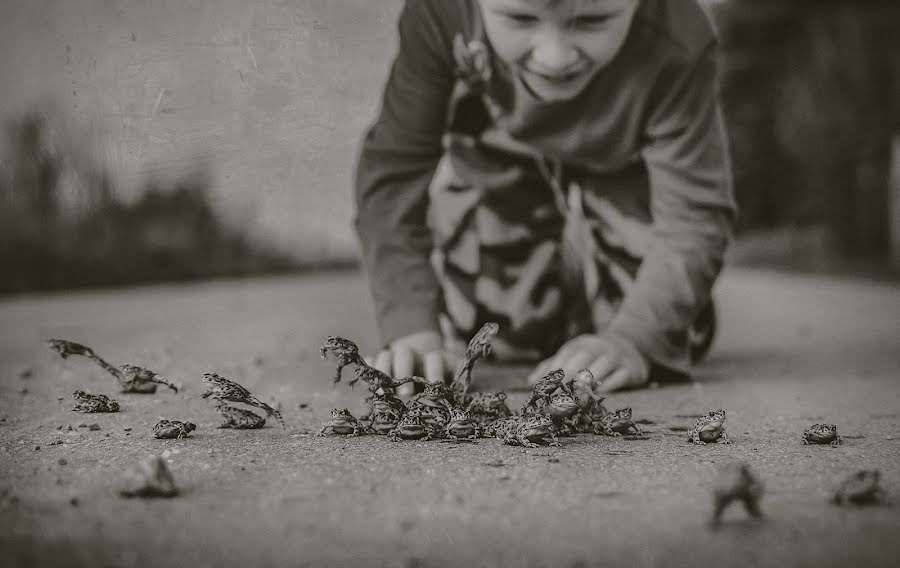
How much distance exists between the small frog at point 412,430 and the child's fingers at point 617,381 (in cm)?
47

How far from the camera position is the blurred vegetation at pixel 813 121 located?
5738 millimetres

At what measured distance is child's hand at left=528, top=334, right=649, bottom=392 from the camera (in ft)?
5.13

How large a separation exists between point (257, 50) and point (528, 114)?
1.66 ft

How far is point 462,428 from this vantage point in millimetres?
1191

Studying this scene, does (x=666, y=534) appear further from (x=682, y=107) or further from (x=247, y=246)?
(x=247, y=246)

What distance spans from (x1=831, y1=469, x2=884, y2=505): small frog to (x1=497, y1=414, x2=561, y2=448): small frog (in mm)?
366

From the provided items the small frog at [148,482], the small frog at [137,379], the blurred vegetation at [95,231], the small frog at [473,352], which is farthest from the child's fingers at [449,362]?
the blurred vegetation at [95,231]

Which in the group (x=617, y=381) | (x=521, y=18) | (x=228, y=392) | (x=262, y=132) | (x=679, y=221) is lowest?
(x=617, y=381)

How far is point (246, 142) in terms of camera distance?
1.77 metres

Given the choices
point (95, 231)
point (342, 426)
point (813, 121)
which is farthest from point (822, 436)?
point (813, 121)

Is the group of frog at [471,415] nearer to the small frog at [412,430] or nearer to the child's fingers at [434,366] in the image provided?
the small frog at [412,430]

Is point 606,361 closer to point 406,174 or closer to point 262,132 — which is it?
point 406,174

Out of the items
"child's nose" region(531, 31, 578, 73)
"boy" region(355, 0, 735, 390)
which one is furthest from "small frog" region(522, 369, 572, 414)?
"child's nose" region(531, 31, 578, 73)

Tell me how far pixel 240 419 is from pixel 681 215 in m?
0.90
